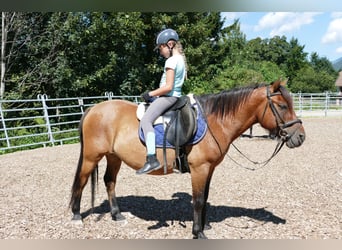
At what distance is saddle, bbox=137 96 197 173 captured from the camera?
3.36 m

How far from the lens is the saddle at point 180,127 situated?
11.0ft

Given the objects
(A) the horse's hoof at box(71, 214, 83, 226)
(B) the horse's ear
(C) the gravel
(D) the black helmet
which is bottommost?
(C) the gravel

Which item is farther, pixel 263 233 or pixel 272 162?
pixel 272 162

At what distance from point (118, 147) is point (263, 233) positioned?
197 cm

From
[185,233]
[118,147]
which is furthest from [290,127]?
[118,147]

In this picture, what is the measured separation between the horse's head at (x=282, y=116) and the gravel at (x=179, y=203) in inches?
45.7

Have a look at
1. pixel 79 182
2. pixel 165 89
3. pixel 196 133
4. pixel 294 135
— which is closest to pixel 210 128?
pixel 196 133

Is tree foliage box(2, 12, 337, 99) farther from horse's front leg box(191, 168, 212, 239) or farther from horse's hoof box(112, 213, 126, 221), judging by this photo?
horse's front leg box(191, 168, 212, 239)

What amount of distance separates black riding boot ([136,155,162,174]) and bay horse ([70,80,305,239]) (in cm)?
10

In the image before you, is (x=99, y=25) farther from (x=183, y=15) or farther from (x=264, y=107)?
(x=264, y=107)

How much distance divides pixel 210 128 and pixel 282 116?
30.2 inches

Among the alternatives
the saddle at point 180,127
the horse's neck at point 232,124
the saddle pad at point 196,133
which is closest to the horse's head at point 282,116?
the horse's neck at point 232,124

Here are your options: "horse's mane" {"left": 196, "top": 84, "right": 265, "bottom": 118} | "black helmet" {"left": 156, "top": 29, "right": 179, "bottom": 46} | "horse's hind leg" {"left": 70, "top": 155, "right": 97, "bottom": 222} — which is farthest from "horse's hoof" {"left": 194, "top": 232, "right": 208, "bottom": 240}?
"black helmet" {"left": 156, "top": 29, "right": 179, "bottom": 46}

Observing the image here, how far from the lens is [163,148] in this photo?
3449 millimetres
